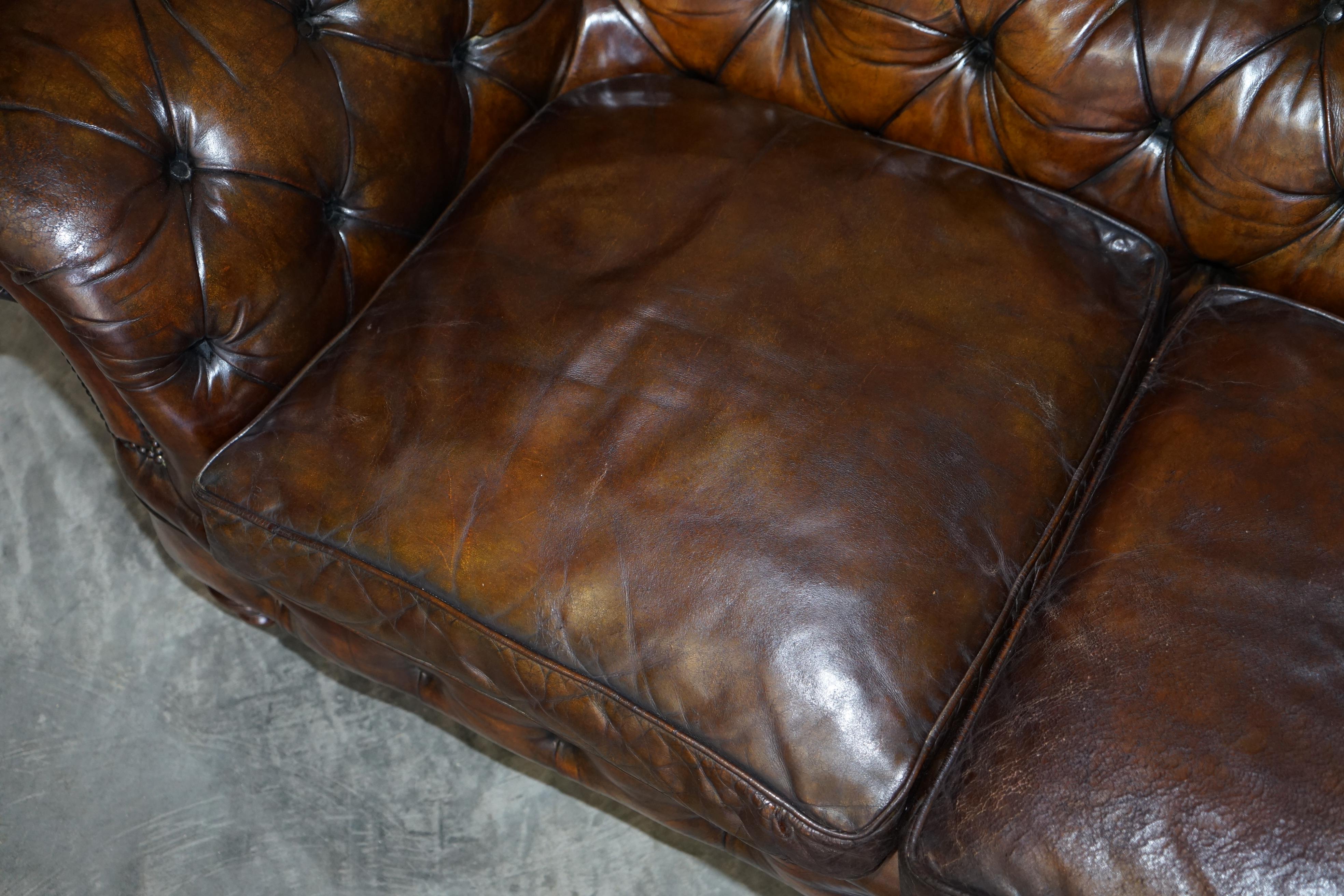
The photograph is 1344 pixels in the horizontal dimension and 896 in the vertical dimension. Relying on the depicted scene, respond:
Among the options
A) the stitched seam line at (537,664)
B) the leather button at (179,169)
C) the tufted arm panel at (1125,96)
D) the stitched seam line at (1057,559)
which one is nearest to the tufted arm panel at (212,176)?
the leather button at (179,169)

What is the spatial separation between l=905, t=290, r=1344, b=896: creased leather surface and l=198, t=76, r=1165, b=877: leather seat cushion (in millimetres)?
51

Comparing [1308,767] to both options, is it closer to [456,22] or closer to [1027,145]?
[1027,145]

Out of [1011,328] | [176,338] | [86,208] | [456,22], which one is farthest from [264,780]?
[1011,328]

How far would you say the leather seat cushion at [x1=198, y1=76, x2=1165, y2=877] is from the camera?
875 millimetres

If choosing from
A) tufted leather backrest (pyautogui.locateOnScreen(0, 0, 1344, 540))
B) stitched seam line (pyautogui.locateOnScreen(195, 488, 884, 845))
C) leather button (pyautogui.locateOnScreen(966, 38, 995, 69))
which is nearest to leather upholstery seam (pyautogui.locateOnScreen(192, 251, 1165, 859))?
stitched seam line (pyautogui.locateOnScreen(195, 488, 884, 845))

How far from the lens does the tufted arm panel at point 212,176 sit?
944 millimetres

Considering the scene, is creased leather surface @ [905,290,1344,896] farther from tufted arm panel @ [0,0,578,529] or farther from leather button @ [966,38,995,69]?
tufted arm panel @ [0,0,578,529]

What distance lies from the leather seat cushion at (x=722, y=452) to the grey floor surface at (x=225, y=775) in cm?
37

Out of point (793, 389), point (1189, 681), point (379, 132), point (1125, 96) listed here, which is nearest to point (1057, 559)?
point (1189, 681)

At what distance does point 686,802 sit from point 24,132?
30.2 inches

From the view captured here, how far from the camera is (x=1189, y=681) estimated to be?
2.73 feet

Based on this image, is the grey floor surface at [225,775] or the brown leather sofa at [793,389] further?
the grey floor surface at [225,775]

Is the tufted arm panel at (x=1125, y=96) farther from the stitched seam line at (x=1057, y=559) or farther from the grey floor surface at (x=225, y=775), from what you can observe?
the grey floor surface at (x=225, y=775)

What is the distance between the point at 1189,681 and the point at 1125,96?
0.53 meters
